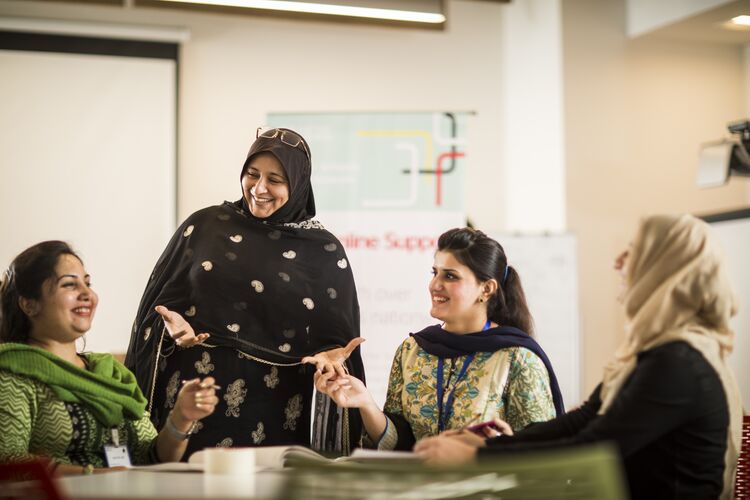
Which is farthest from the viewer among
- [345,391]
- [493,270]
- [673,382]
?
[493,270]

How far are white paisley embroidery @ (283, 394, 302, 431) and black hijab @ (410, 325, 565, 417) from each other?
22.6 inches

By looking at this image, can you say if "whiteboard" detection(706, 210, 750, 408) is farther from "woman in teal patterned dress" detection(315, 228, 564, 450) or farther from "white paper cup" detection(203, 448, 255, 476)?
"white paper cup" detection(203, 448, 255, 476)

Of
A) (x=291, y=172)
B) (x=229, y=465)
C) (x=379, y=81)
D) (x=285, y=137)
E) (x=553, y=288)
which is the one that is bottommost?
(x=229, y=465)

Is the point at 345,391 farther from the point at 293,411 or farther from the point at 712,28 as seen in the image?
the point at 712,28

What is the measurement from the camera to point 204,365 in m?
3.06

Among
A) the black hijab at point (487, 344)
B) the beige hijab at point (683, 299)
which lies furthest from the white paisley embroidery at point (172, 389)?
the beige hijab at point (683, 299)

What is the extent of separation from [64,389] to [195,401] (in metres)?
0.35

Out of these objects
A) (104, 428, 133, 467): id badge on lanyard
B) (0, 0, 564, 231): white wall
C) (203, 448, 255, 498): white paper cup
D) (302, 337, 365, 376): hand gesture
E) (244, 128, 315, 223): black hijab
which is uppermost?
(0, 0, 564, 231): white wall

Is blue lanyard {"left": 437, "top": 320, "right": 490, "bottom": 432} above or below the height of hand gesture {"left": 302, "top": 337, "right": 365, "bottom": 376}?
below

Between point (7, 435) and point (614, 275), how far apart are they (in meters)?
4.20

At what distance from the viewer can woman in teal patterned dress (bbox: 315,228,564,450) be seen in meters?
2.64

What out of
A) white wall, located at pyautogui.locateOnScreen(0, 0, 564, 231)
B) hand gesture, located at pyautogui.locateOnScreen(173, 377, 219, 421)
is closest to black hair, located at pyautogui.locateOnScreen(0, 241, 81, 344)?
hand gesture, located at pyautogui.locateOnScreen(173, 377, 219, 421)

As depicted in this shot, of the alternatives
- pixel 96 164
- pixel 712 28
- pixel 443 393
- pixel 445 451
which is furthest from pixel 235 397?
pixel 712 28

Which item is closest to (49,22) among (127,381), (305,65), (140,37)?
(140,37)
